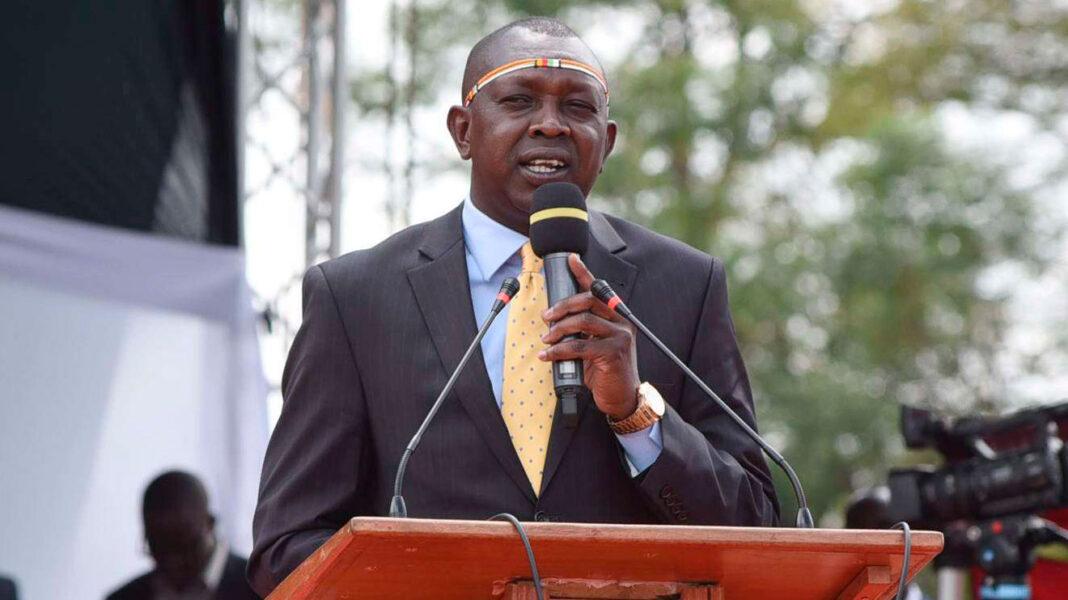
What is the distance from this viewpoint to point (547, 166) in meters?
3.17

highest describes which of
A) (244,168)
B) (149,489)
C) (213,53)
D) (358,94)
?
(358,94)

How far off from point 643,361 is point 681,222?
1262 centimetres

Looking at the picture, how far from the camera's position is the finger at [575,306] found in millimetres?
2629

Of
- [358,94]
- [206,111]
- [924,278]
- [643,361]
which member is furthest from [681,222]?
[643,361]

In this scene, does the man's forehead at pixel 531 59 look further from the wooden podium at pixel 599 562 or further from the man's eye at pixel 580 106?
the wooden podium at pixel 599 562

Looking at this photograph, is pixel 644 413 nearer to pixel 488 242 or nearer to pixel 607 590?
pixel 607 590

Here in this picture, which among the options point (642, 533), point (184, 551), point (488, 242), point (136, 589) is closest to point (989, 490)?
point (184, 551)

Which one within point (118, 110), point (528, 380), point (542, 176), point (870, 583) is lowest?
point (870, 583)

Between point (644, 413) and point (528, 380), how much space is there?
33cm

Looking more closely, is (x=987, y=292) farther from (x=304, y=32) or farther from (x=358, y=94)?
(x=304, y=32)

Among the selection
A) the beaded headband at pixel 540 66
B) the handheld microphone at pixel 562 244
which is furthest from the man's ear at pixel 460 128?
the handheld microphone at pixel 562 244

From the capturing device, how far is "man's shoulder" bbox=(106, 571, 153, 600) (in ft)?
18.1

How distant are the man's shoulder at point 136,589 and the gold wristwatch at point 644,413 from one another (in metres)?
3.19

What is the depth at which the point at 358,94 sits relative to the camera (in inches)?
728
